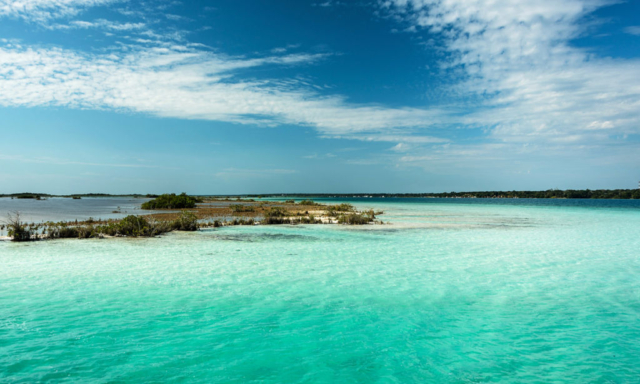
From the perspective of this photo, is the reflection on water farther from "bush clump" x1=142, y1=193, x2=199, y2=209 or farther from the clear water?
"bush clump" x1=142, y1=193, x2=199, y2=209

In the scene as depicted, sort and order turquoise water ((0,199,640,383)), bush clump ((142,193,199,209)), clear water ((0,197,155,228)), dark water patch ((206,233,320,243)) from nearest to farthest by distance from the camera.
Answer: turquoise water ((0,199,640,383)) < dark water patch ((206,233,320,243)) < clear water ((0,197,155,228)) < bush clump ((142,193,199,209))

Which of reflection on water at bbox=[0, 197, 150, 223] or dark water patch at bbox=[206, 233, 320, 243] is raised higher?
reflection on water at bbox=[0, 197, 150, 223]

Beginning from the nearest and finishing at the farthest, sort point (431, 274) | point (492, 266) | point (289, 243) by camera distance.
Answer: point (431, 274) < point (492, 266) < point (289, 243)

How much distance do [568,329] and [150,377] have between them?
26.2ft

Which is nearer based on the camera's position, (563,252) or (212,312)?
(212,312)

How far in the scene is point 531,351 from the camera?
6.61m

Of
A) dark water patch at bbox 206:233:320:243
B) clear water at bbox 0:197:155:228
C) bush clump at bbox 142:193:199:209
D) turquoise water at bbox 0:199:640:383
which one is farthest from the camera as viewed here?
bush clump at bbox 142:193:199:209

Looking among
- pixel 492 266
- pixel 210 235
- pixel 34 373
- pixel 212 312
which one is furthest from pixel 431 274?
pixel 210 235

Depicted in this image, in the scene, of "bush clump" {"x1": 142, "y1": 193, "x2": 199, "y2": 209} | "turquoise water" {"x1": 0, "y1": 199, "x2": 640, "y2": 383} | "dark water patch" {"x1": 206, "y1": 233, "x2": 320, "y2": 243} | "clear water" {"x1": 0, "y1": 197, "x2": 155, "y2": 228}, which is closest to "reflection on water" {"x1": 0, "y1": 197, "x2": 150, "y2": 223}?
"clear water" {"x1": 0, "y1": 197, "x2": 155, "y2": 228}

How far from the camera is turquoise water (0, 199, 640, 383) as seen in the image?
5.91m

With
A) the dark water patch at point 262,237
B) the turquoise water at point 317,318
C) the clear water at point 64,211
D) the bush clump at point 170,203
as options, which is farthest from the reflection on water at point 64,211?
the turquoise water at point 317,318

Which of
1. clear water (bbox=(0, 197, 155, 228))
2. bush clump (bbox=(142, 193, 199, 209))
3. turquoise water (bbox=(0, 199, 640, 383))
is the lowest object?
turquoise water (bbox=(0, 199, 640, 383))

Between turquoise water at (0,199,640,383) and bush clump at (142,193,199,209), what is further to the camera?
bush clump at (142,193,199,209)

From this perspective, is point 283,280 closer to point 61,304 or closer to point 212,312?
point 212,312
